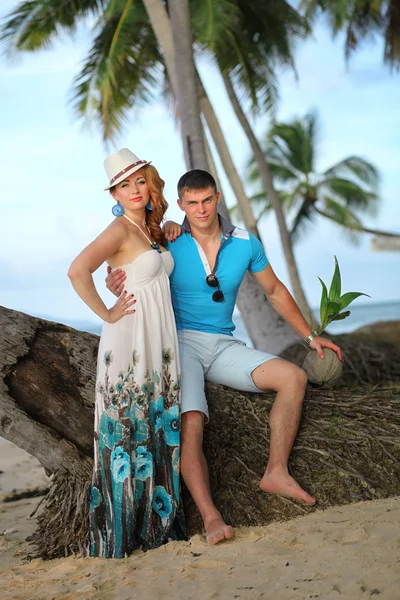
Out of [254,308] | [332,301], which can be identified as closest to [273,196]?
[254,308]

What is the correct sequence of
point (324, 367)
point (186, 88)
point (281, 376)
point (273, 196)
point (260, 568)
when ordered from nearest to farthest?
point (260, 568)
point (281, 376)
point (324, 367)
point (186, 88)
point (273, 196)

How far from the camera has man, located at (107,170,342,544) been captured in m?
4.36

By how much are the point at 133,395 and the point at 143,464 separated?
42 centimetres

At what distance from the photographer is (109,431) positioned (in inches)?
166

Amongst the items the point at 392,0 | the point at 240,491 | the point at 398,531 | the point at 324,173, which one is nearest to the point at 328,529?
the point at 398,531

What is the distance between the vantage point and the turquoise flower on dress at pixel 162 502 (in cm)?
430

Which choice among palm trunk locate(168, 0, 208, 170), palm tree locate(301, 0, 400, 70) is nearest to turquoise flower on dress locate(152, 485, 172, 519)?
palm trunk locate(168, 0, 208, 170)

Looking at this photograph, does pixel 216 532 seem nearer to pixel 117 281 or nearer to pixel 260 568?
pixel 260 568

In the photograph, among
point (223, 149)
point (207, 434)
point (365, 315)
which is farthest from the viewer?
point (365, 315)

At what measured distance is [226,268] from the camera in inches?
185

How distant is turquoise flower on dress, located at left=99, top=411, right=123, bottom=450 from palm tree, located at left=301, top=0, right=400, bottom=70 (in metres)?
18.0

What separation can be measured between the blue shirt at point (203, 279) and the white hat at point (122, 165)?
0.56 m

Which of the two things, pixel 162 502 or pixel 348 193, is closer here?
pixel 162 502

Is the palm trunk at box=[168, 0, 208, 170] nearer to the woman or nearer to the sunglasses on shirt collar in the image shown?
the sunglasses on shirt collar
